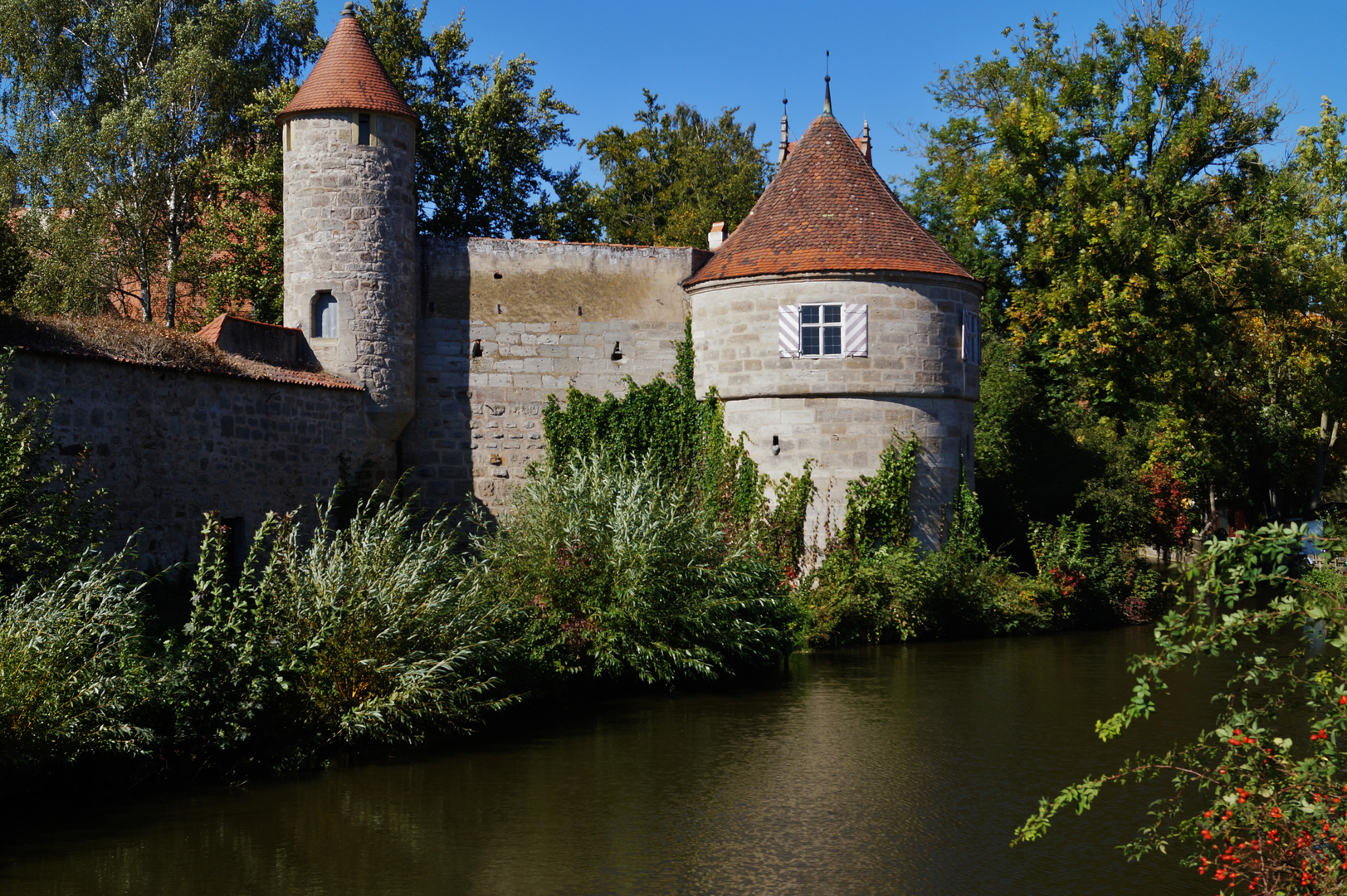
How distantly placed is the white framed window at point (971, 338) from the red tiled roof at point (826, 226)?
0.86 meters

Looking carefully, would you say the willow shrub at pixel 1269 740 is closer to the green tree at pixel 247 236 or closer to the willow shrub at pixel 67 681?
the willow shrub at pixel 67 681

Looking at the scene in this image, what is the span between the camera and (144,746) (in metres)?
10.5

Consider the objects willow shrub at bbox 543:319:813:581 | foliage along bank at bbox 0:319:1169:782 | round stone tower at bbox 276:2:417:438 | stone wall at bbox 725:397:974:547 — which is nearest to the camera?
foliage along bank at bbox 0:319:1169:782

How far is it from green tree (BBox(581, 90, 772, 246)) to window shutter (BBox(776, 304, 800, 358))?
15.8 m

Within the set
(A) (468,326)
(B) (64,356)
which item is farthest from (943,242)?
(B) (64,356)

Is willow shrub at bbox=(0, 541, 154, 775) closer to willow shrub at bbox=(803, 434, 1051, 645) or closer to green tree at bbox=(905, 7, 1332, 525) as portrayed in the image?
willow shrub at bbox=(803, 434, 1051, 645)

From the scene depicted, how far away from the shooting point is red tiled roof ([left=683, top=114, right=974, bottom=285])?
2052cm

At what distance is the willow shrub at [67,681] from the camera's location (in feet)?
32.0

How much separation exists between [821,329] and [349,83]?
8987 mm

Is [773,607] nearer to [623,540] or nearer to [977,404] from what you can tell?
[623,540]

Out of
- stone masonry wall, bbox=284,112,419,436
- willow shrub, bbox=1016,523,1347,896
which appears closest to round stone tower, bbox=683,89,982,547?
stone masonry wall, bbox=284,112,419,436

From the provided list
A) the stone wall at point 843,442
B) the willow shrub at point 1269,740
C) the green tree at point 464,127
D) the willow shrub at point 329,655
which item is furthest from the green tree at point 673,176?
the willow shrub at point 1269,740

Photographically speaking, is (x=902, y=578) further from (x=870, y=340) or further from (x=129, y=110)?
(x=129, y=110)

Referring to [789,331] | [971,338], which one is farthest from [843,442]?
[971,338]
